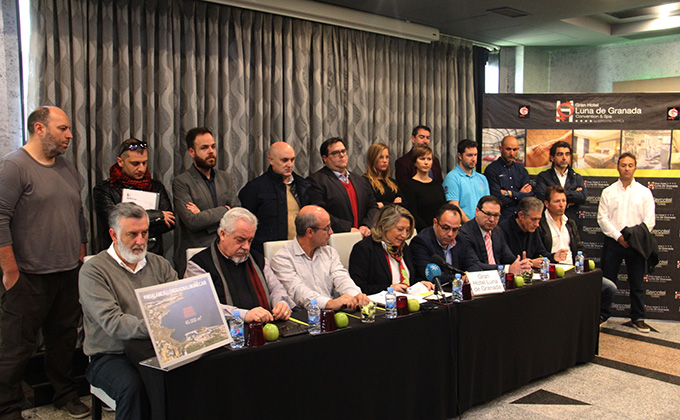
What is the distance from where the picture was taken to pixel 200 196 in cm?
374

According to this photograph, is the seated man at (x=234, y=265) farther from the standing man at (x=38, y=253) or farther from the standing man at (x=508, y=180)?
the standing man at (x=508, y=180)

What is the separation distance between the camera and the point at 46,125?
10.1 ft

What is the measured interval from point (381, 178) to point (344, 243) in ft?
3.51

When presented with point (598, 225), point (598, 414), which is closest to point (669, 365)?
point (598, 414)

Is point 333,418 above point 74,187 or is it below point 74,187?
below

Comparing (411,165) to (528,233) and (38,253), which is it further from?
(38,253)

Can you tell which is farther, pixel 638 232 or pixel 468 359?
pixel 638 232

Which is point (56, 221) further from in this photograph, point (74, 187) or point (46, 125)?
point (46, 125)

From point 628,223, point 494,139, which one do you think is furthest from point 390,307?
point 494,139

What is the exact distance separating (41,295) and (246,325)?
1379mm

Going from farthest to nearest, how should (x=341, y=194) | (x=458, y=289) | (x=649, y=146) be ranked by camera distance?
(x=649, y=146), (x=341, y=194), (x=458, y=289)

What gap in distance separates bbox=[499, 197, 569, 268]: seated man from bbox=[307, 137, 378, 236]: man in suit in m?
1.00

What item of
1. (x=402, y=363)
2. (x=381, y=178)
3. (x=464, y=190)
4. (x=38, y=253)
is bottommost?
(x=402, y=363)

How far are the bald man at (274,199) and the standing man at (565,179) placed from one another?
8.20 feet
